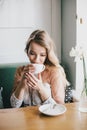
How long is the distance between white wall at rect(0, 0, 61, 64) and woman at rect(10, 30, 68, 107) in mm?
474

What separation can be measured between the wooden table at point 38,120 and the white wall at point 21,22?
100 cm

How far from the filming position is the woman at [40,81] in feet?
6.72

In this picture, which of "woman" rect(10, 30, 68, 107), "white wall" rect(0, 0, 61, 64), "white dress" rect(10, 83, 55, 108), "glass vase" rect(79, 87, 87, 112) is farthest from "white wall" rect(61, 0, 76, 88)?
"glass vase" rect(79, 87, 87, 112)

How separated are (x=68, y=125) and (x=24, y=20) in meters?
1.44

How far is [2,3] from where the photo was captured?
8.55 feet

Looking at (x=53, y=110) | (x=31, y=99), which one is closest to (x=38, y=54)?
(x=31, y=99)

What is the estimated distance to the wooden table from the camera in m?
1.54

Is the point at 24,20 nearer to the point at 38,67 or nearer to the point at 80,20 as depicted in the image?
the point at 80,20

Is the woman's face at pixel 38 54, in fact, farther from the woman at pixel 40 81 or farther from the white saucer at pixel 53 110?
the white saucer at pixel 53 110

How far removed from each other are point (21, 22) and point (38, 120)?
1.32 m

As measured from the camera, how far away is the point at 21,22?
2709 millimetres

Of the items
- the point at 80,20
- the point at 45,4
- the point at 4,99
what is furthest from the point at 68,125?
the point at 45,4

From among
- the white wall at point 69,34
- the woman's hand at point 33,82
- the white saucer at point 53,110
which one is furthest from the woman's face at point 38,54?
the white wall at point 69,34

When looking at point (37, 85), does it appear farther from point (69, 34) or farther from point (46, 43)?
point (69, 34)
